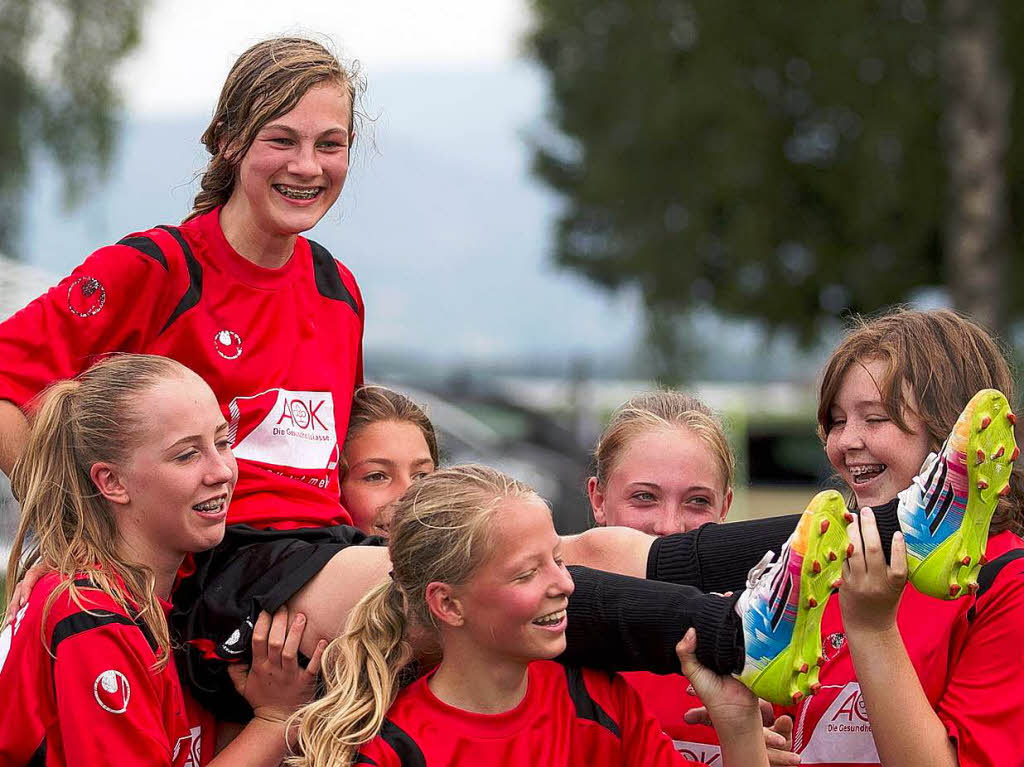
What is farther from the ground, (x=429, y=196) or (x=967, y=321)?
(x=429, y=196)

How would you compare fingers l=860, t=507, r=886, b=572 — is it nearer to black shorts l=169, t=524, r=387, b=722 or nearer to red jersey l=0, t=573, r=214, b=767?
black shorts l=169, t=524, r=387, b=722

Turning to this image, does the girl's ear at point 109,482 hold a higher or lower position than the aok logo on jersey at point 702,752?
higher

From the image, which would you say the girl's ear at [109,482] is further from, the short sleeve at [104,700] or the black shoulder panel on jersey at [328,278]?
the black shoulder panel on jersey at [328,278]

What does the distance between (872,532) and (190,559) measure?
145 cm

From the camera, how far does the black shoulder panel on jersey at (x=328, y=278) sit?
12.0 ft

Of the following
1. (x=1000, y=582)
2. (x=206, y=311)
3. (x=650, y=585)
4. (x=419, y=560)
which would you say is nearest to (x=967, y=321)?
(x=1000, y=582)

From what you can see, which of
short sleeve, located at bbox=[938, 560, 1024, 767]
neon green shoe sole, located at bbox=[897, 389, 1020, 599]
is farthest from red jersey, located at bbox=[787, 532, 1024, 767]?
neon green shoe sole, located at bbox=[897, 389, 1020, 599]

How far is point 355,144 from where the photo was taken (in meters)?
3.60

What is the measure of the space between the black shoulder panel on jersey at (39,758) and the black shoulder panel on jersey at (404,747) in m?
0.64

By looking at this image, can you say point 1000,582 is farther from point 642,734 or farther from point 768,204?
point 768,204

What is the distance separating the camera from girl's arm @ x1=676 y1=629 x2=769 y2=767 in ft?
9.11

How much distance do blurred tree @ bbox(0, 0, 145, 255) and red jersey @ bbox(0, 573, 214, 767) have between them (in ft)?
49.7

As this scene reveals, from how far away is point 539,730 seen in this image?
286 centimetres

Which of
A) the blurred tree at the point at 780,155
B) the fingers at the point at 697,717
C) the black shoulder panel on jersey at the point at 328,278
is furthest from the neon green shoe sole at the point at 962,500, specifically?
the blurred tree at the point at 780,155
